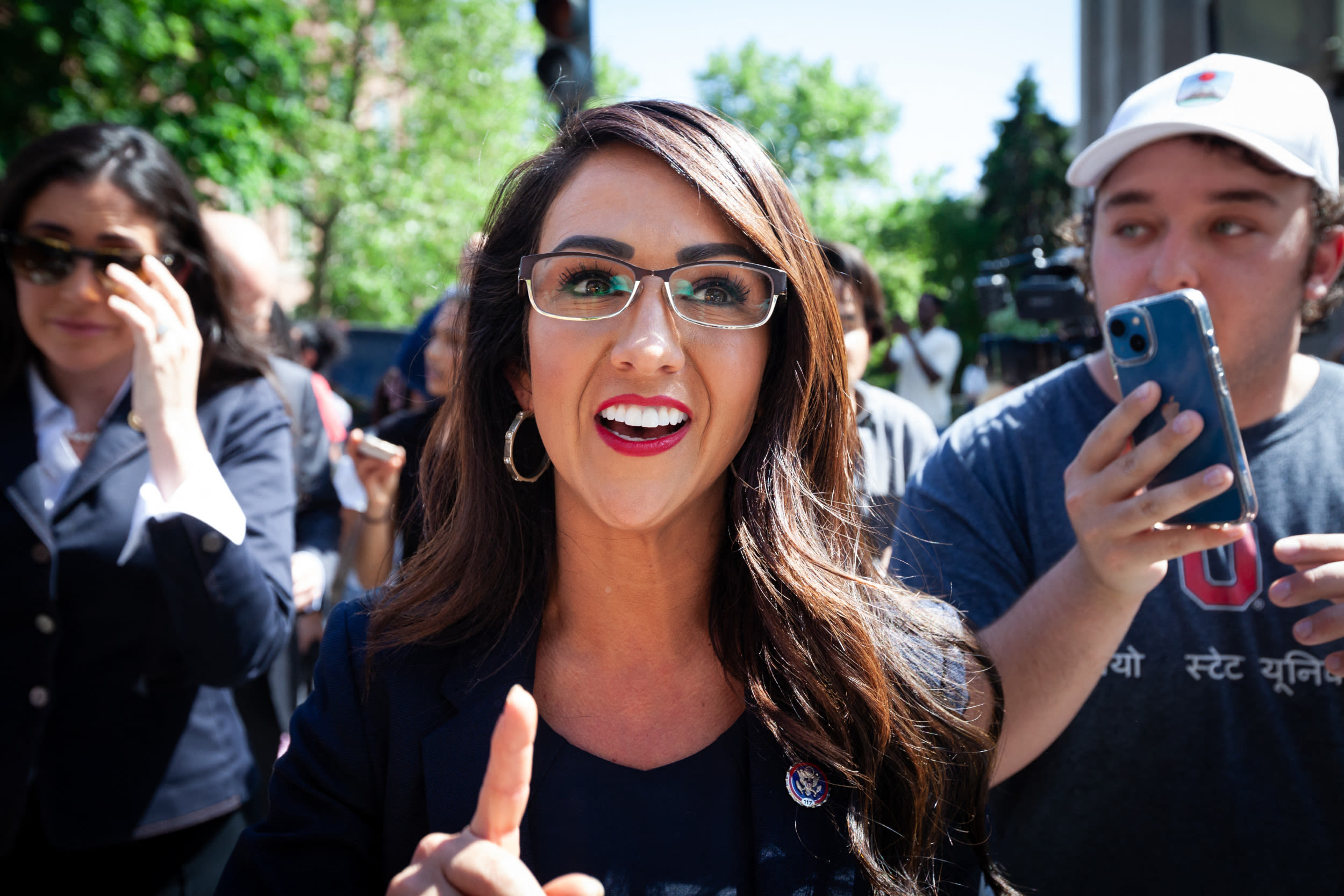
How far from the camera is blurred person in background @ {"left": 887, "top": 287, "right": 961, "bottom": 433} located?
28.5 feet

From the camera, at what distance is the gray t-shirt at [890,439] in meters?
3.66

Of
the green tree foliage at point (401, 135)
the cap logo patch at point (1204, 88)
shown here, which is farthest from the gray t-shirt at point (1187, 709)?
the green tree foliage at point (401, 135)

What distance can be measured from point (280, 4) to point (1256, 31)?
8.81 m

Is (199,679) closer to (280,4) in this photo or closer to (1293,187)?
(1293,187)

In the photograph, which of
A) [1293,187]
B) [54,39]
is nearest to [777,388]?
[1293,187]

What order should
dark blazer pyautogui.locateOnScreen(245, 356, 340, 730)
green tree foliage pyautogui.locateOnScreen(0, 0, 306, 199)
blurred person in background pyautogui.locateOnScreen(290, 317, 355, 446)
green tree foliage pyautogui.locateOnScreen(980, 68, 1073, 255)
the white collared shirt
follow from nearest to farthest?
the white collared shirt → dark blazer pyautogui.locateOnScreen(245, 356, 340, 730) → blurred person in background pyautogui.locateOnScreen(290, 317, 355, 446) → green tree foliage pyautogui.locateOnScreen(0, 0, 306, 199) → green tree foliage pyautogui.locateOnScreen(980, 68, 1073, 255)

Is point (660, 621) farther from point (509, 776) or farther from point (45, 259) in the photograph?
point (45, 259)

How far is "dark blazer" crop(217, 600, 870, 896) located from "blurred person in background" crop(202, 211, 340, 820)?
4.13 feet

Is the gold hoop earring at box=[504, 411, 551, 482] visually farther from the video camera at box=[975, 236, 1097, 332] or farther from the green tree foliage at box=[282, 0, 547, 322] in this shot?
the green tree foliage at box=[282, 0, 547, 322]

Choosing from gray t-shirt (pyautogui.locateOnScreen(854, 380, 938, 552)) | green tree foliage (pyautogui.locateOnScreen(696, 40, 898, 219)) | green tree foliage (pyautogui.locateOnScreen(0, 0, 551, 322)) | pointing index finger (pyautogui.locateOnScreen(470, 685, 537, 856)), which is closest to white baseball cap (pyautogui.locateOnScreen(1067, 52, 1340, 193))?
gray t-shirt (pyautogui.locateOnScreen(854, 380, 938, 552))

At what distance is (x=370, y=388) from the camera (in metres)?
10.8

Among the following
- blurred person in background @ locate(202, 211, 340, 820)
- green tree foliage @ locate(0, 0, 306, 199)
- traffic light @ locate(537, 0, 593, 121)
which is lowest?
blurred person in background @ locate(202, 211, 340, 820)

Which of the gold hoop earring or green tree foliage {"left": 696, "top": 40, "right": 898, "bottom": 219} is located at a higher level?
green tree foliage {"left": 696, "top": 40, "right": 898, "bottom": 219}

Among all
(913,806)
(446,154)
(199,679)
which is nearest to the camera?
(913,806)
